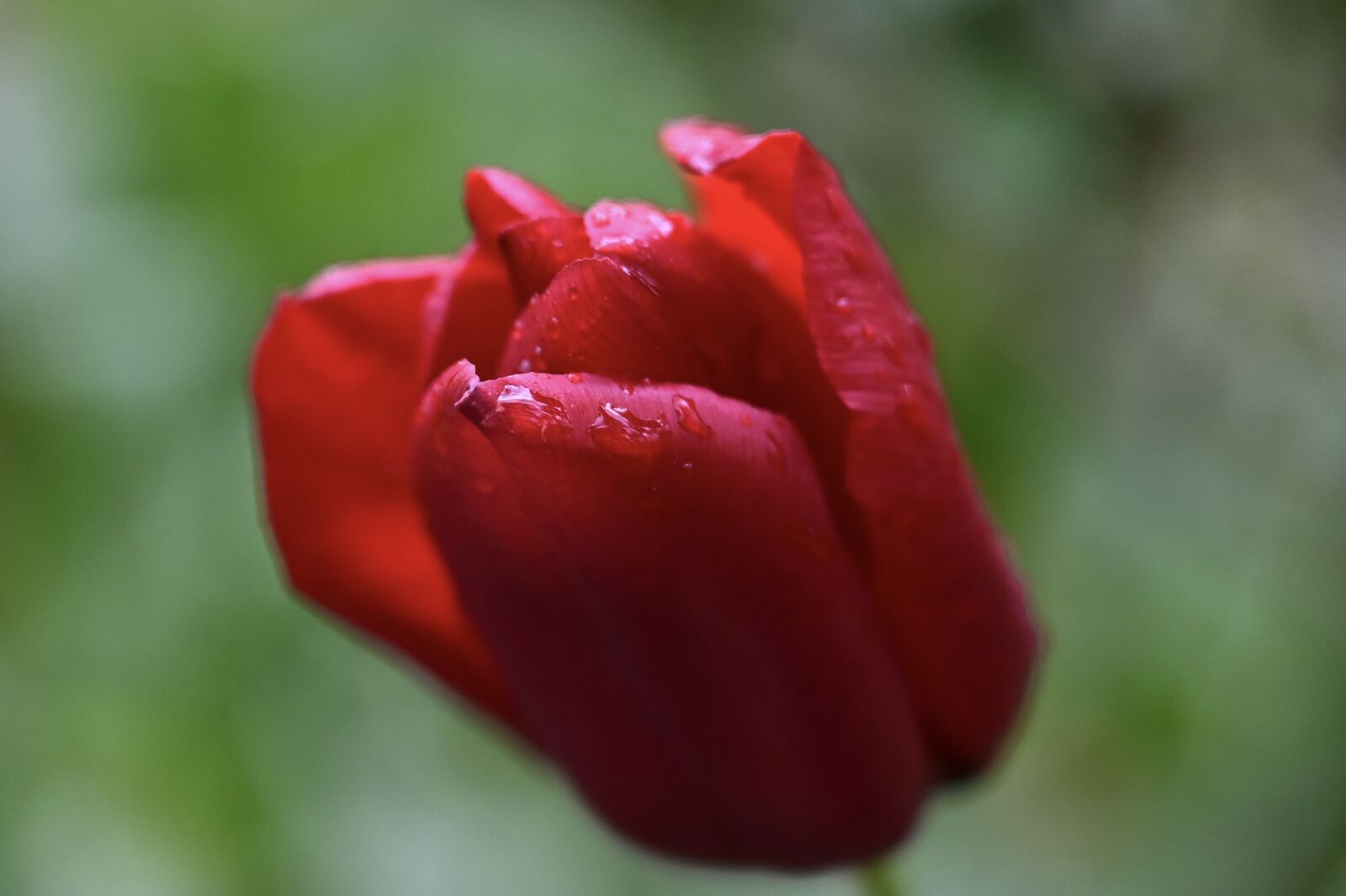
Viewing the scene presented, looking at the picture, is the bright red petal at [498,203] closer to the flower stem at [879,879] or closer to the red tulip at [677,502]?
the red tulip at [677,502]

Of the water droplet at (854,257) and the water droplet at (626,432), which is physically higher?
the water droplet at (854,257)

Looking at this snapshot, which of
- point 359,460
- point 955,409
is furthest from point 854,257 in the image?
point 955,409

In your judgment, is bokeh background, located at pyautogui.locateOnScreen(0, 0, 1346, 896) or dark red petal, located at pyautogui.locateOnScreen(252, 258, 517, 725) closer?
dark red petal, located at pyautogui.locateOnScreen(252, 258, 517, 725)

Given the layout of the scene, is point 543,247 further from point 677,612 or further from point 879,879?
point 879,879

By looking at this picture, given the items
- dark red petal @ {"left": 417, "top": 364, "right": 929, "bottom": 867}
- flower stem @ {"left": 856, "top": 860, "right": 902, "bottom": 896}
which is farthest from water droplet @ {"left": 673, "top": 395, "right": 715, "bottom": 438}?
flower stem @ {"left": 856, "top": 860, "right": 902, "bottom": 896}

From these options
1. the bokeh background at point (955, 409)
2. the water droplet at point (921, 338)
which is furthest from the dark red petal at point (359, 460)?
the bokeh background at point (955, 409)

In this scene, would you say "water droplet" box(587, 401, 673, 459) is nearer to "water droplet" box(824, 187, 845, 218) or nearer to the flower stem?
"water droplet" box(824, 187, 845, 218)
